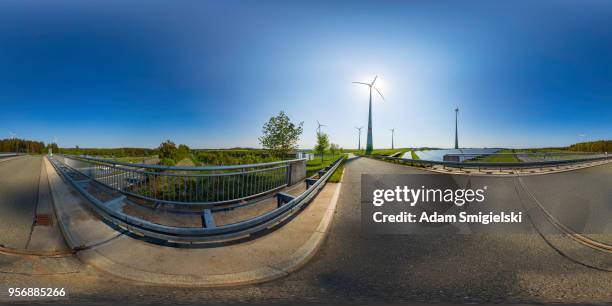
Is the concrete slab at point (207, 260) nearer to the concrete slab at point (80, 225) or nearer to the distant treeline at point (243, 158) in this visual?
the concrete slab at point (80, 225)

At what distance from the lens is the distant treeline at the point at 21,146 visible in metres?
99.0

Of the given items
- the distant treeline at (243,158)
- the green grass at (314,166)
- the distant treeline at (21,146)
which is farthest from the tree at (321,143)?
the distant treeline at (21,146)

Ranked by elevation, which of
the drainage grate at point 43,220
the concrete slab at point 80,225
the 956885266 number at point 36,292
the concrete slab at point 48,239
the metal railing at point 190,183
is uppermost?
the metal railing at point 190,183

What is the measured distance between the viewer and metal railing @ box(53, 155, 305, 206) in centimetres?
536

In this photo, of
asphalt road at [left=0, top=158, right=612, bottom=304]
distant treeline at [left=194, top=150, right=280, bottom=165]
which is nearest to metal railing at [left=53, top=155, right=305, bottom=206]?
asphalt road at [left=0, top=158, right=612, bottom=304]

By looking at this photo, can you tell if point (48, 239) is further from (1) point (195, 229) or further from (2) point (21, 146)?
(2) point (21, 146)

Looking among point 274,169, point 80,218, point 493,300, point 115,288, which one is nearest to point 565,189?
point 493,300

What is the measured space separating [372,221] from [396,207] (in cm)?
148

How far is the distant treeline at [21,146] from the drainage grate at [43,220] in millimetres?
141603

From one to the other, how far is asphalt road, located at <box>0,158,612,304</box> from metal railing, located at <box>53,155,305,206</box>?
2.33 meters

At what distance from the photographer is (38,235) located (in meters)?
4.27

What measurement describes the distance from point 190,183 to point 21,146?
154337mm

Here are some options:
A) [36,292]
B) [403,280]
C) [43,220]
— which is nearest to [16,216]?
[43,220]

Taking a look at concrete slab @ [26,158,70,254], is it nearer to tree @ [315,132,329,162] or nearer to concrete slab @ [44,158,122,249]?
concrete slab @ [44,158,122,249]
